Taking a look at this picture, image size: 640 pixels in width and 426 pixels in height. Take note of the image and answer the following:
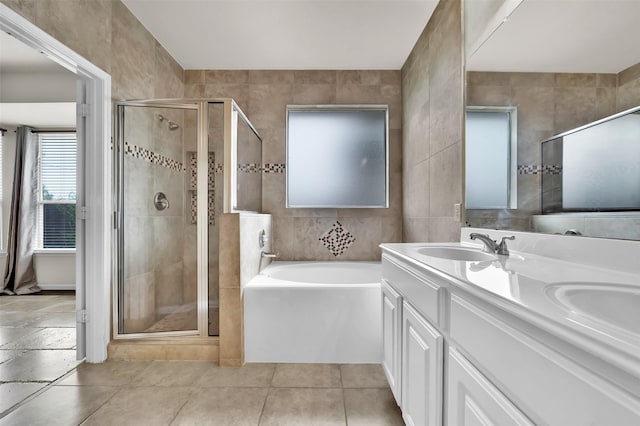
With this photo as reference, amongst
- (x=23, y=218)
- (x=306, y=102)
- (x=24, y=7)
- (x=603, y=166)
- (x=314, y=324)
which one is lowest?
(x=314, y=324)

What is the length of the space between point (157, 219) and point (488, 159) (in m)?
2.20

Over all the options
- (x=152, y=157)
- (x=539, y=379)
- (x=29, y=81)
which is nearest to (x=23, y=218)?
(x=29, y=81)

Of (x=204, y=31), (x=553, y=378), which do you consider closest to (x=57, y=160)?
(x=204, y=31)

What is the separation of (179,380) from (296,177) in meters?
1.94

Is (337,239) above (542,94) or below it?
below

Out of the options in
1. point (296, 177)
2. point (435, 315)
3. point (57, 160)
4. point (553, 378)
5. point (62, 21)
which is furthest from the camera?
point (57, 160)

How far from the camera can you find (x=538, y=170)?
3.85ft

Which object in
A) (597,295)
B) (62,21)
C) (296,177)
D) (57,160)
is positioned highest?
(62,21)

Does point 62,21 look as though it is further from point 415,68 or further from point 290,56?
point 415,68

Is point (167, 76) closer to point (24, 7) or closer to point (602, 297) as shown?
point (24, 7)

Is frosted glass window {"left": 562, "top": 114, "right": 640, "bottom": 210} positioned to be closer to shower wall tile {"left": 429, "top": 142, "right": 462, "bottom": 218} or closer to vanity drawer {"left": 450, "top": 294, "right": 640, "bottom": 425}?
vanity drawer {"left": 450, "top": 294, "right": 640, "bottom": 425}

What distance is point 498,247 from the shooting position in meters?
1.28

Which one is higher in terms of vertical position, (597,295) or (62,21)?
(62,21)

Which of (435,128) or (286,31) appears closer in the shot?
(435,128)
